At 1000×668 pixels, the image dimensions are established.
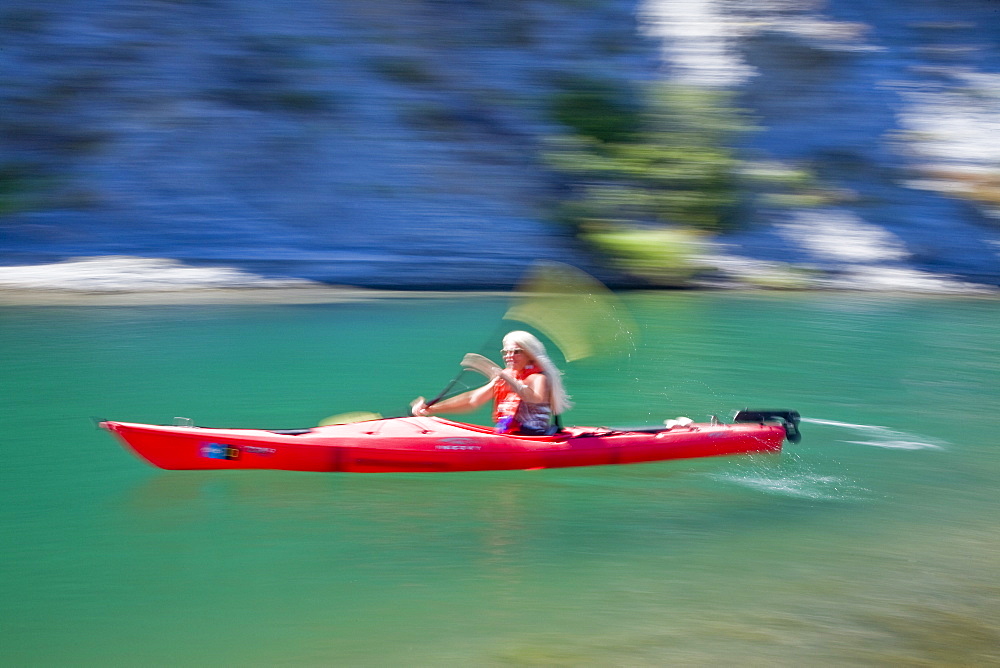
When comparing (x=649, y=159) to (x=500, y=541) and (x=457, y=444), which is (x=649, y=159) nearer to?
(x=457, y=444)

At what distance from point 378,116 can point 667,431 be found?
14.3 meters

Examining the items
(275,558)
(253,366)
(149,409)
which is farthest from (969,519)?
(253,366)

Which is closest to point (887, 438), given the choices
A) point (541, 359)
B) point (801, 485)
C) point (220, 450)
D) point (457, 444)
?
point (801, 485)

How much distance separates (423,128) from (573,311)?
8178 millimetres

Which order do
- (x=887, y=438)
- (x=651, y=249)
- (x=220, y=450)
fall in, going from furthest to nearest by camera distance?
(x=651, y=249)
(x=887, y=438)
(x=220, y=450)

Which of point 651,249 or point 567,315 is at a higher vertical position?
point 651,249

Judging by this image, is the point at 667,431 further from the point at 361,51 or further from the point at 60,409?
the point at 361,51

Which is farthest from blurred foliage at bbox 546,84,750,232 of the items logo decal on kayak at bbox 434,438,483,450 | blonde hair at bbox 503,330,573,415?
logo decal on kayak at bbox 434,438,483,450

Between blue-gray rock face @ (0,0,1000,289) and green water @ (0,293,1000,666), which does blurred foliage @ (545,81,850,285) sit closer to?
blue-gray rock face @ (0,0,1000,289)

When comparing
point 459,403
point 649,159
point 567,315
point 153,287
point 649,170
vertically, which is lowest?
point 459,403

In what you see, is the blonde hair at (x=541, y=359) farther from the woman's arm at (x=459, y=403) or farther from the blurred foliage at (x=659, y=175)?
the blurred foliage at (x=659, y=175)

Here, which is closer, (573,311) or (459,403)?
(459,403)

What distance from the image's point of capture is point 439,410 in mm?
7312

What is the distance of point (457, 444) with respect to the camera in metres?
6.94
